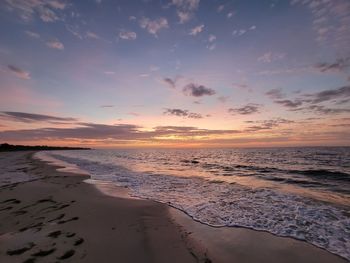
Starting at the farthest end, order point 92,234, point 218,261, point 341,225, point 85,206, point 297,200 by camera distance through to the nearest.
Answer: point 297,200 → point 85,206 → point 341,225 → point 92,234 → point 218,261

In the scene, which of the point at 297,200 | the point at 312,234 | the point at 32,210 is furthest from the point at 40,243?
the point at 297,200

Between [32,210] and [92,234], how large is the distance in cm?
362

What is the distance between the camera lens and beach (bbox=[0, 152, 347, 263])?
15.6 feet

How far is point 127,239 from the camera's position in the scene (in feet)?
18.4

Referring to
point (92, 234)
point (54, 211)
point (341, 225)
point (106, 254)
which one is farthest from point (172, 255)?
point (341, 225)

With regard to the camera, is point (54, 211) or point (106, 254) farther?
point (54, 211)

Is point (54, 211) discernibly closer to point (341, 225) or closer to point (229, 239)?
point (229, 239)

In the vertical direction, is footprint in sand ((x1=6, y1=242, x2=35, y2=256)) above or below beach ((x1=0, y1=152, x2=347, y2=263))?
above

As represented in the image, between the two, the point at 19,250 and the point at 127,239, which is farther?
the point at 127,239

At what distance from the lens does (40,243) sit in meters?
5.09

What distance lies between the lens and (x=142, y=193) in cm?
1223

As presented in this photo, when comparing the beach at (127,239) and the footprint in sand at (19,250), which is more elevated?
the footprint in sand at (19,250)

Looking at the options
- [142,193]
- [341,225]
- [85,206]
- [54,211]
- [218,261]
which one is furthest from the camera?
[142,193]

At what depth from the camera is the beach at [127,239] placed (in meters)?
4.75
